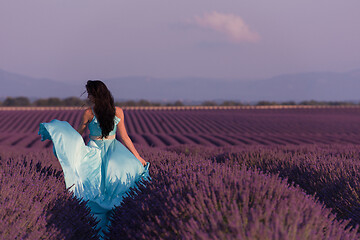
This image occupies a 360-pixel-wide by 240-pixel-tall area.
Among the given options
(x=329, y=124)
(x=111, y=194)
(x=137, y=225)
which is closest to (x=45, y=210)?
(x=137, y=225)

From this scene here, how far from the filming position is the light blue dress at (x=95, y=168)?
4301 millimetres

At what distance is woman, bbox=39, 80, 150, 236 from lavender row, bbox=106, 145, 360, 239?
1.16 meters

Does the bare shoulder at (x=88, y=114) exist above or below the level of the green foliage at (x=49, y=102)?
above

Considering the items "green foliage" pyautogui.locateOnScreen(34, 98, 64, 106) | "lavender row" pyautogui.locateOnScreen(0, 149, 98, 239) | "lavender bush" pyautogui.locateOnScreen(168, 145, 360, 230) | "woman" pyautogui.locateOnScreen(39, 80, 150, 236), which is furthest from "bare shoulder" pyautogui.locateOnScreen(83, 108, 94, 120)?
"green foliage" pyautogui.locateOnScreen(34, 98, 64, 106)

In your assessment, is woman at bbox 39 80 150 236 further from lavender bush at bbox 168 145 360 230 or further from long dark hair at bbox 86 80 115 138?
lavender bush at bbox 168 145 360 230

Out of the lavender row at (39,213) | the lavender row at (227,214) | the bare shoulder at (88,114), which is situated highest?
the bare shoulder at (88,114)

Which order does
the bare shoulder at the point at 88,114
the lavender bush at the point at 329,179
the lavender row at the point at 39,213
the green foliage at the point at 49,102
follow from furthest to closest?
the green foliage at the point at 49,102 → the bare shoulder at the point at 88,114 → the lavender bush at the point at 329,179 → the lavender row at the point at 39,213

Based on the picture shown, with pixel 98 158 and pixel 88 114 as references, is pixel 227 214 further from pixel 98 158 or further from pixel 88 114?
pixel 88 114

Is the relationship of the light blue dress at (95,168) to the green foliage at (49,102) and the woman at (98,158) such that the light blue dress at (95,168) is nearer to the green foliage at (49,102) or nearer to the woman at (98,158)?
the woman at (98,158)

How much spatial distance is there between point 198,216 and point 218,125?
1029 inches

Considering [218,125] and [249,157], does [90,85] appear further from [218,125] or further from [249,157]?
[218,125]

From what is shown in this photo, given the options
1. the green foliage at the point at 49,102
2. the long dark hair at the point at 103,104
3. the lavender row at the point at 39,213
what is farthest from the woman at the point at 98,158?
the green foliage at the point at 49,102

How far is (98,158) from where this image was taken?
4.53 meters

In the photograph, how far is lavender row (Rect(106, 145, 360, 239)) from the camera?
85.4 inches
